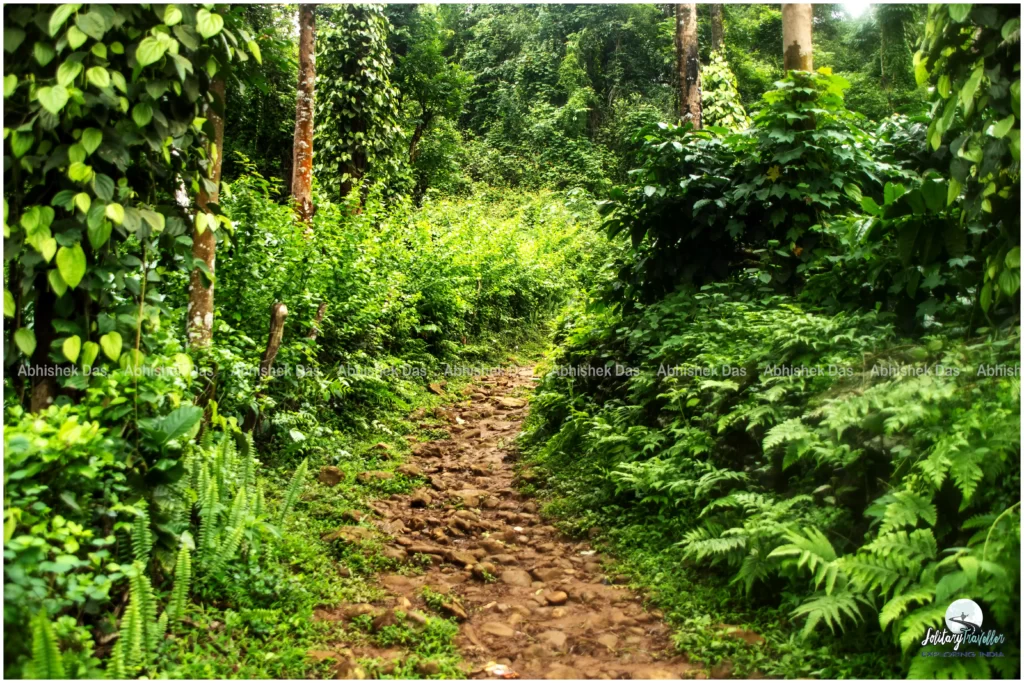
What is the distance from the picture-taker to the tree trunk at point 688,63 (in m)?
9.46

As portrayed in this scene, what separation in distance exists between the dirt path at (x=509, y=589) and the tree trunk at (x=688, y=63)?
584 centimetres

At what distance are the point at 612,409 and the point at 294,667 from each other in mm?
3613

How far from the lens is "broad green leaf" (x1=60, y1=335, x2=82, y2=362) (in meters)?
3.17

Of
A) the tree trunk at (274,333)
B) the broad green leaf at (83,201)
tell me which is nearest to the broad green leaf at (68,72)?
the broad green leaf at (83,201)

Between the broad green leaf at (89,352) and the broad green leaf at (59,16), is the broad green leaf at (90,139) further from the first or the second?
the broad green leaf at (89,352)

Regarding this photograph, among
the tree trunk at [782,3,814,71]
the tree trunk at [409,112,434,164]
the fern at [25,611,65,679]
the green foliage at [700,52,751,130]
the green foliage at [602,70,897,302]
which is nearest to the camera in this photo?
the fern at [25,611,65,679]

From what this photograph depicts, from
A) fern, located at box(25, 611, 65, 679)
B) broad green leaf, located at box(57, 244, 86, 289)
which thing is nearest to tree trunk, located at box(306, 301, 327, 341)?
broad green leaf, located at box(57, 244, 86, 289)

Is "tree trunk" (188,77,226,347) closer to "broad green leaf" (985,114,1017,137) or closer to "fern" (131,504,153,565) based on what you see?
"fern" (131,504,153,565)

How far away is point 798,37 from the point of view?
646 cm

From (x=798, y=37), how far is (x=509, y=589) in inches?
211

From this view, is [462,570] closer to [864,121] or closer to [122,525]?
[122,525]

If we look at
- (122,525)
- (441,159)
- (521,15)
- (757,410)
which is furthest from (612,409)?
(521,15)

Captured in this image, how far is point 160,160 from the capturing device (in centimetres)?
364

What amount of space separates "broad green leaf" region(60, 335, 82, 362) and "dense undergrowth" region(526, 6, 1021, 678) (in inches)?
121
